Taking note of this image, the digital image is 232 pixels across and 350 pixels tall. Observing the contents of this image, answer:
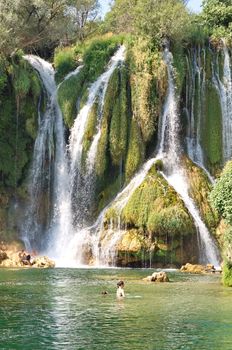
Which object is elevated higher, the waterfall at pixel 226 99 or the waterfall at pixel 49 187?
the waterfall at pixel 226 99

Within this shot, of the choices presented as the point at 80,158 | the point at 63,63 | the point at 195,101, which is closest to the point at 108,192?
the point at 80,158

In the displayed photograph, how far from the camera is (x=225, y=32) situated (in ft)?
173

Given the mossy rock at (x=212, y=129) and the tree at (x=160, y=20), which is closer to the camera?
the mossy rock at (x=212, y=129)

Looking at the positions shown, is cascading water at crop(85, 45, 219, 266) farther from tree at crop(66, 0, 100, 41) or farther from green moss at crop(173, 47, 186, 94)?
tree at crop(66, 0, 100, 41)

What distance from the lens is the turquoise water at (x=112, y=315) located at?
15.9 metres

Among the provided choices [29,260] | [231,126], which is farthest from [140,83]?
[29,260]

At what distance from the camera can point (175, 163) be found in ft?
149

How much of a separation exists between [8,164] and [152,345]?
3358 cm

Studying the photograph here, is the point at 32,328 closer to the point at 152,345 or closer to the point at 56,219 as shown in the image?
the point at 152,345

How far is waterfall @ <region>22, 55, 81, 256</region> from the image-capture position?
148ft

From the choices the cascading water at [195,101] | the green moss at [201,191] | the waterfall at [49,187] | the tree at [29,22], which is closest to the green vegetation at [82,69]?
the waterfall at [49,187]

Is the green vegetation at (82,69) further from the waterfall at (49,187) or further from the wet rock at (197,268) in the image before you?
the wet rock at (197,268)

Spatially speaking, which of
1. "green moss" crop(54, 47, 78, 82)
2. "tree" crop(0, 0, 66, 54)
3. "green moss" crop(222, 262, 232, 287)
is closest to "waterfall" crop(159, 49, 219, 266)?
"green moss" crop(54, 47, 78, 82)

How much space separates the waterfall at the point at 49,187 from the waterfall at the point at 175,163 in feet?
22.8
